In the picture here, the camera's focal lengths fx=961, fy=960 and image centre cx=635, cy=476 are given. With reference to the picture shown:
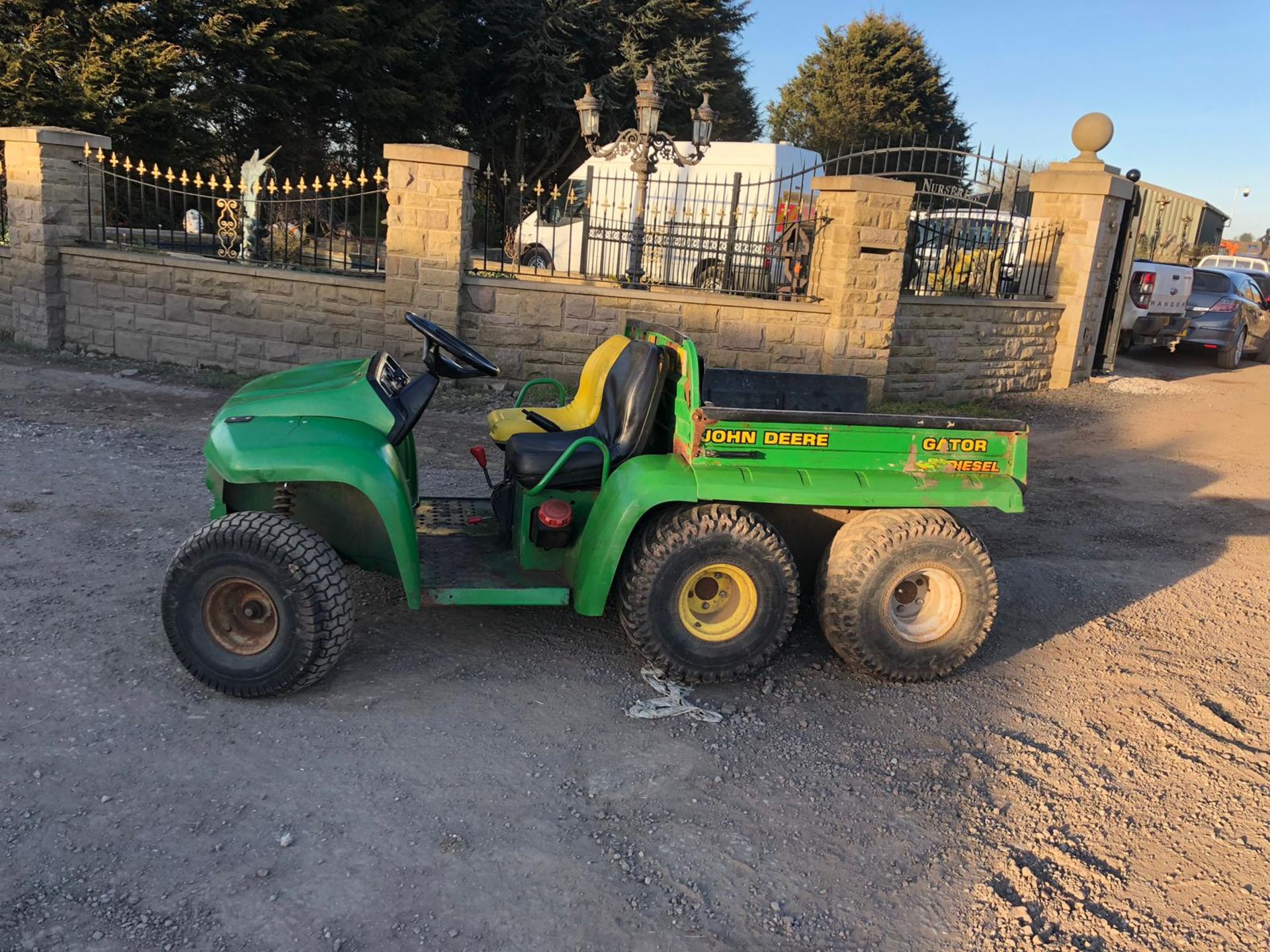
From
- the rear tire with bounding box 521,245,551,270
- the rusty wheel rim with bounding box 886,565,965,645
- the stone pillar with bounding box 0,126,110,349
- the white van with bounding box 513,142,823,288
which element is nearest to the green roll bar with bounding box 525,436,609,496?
the rusty wheel rim with bounding box 886,565,965,645

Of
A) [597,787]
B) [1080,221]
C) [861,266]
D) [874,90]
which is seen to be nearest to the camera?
[597,787]

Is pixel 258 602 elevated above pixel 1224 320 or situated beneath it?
situated beneath

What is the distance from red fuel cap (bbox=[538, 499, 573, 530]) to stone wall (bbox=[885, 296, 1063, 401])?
23.3 ft

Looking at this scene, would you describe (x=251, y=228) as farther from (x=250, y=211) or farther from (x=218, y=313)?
(x=218, y=313)

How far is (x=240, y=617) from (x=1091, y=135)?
1183cm

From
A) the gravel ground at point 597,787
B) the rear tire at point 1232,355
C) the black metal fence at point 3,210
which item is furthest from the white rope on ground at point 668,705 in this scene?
the rear tire at point 1232,355

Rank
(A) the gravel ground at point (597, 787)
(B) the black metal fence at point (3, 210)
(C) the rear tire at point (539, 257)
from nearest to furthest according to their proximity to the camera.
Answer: (A) the gravel ground at point (597, 787)
(B) the black metal fence at point (3, 210)
(C) the rear tire at point (539, 257)

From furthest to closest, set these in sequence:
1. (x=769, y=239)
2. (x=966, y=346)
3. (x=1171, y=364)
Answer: (x=1171, y=364) → (x=769, y=239) → (x=966, y=346)

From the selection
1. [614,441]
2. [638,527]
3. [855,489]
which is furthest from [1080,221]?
[638,527]

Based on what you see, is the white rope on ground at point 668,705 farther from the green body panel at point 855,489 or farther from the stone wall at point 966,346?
the stone wall at point 966,346

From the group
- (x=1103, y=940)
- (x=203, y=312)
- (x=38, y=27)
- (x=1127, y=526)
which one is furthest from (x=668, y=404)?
(x=38, y=27)

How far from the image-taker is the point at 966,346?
35.8 ft

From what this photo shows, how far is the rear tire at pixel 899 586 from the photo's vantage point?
400cm

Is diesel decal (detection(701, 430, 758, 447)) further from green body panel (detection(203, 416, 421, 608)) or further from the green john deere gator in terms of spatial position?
green body panel (detection(203, 416, 421, 608))
